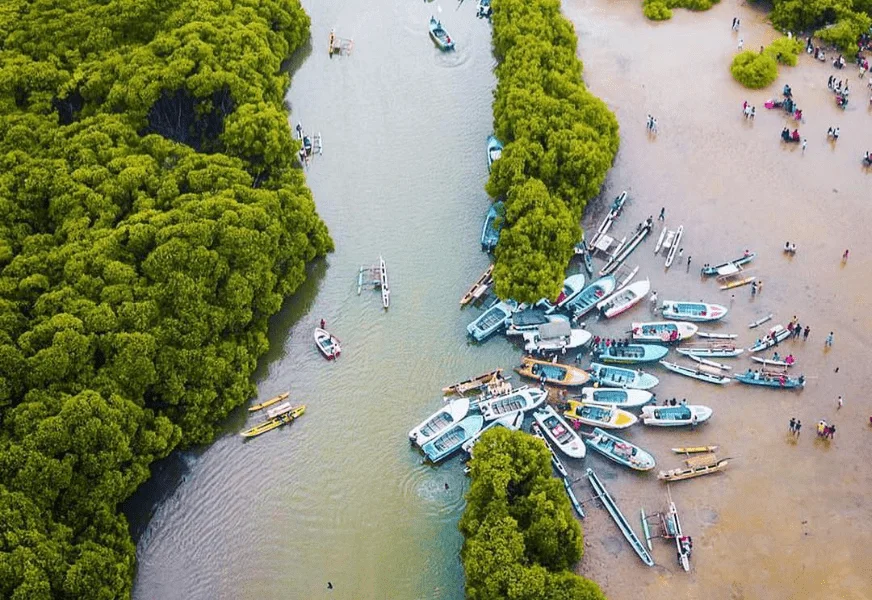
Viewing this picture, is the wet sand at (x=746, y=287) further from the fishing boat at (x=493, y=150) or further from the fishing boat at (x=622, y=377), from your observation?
the fishing boat at (x=493, y=150)

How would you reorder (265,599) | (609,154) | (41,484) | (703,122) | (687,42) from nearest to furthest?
(41,484)
(265,599)
(609,154)
(703,122)
(687,42)

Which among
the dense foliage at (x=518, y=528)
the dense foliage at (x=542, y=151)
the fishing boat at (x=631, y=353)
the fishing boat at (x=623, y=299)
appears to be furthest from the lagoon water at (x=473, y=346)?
the dense foliage at (x=542, y=151)

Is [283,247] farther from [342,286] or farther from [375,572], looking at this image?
[375,572]

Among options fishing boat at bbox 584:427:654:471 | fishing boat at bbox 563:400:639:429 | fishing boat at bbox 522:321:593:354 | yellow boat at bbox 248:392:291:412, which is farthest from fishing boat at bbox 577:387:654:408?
yellow boat at bbox 248:392:291:412

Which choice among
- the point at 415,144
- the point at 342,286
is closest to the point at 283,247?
the point at 342,286

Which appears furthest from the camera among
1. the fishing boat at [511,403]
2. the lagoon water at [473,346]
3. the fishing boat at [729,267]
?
the fishing boat at [729,267]

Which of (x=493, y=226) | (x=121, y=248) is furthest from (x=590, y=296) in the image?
(x=121, y=248)
